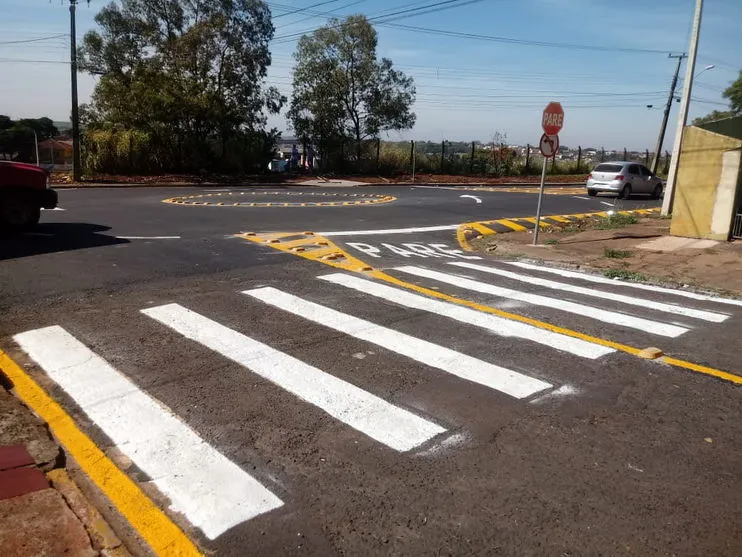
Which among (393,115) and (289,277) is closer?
(289,277)

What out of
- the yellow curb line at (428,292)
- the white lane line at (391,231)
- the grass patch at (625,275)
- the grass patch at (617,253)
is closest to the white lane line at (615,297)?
the grass patch at (625,275)

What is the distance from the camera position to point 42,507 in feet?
10.6

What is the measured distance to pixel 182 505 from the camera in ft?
11.0

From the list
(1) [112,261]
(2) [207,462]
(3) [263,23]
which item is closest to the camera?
(2) [207,462]

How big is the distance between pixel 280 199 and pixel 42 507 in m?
19.7

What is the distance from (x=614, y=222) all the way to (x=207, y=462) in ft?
51.3

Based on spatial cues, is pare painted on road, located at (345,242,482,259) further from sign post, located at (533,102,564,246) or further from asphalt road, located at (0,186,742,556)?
sign post, located at (533,102,564,246)

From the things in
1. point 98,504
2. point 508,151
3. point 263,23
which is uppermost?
point 263,23

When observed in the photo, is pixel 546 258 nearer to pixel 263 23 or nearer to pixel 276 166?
pixel 263 23

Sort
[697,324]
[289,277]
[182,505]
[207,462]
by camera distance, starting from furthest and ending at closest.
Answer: [289,277] → [697,324] → [207,462] → [182,505]

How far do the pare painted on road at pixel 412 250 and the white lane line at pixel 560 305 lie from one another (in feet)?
4.93

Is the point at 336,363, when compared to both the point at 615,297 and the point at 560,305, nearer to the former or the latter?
the point at 560,305

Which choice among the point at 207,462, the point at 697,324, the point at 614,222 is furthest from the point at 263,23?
the point at 207,462

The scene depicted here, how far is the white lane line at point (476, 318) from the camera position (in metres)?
6.24
